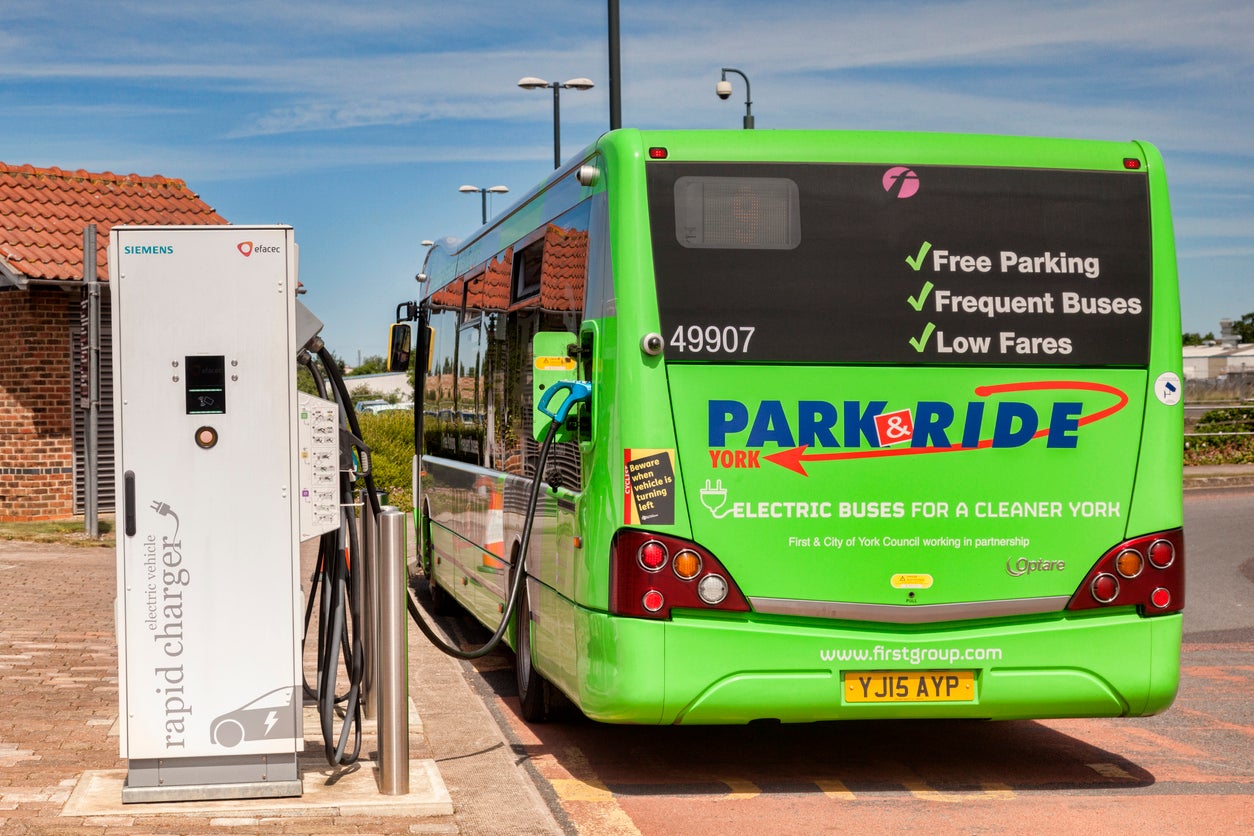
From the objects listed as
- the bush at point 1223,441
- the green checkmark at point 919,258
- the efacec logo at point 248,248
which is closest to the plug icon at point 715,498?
the green checkmark at point 919,258

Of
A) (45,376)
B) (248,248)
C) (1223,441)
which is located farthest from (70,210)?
(1223,441)

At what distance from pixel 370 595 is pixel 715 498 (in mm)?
1693

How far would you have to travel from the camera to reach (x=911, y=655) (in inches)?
274

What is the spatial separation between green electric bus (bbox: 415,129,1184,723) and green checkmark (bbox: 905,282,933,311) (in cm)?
1

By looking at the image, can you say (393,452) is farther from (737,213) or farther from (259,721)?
(259,721)

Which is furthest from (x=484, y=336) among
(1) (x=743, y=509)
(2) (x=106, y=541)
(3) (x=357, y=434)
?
(2) (x=106, y=541)

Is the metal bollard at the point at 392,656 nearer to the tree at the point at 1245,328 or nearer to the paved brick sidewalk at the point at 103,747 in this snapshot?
the paved brick sidewalk at the point at 103,747

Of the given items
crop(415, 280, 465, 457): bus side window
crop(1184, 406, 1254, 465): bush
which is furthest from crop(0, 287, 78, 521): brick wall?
crop(1184, 406, 1254, 465): bush

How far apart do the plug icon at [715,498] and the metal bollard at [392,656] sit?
1.30 meters

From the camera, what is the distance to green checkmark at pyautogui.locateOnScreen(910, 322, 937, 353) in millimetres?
7094

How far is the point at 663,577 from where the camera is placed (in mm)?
6840

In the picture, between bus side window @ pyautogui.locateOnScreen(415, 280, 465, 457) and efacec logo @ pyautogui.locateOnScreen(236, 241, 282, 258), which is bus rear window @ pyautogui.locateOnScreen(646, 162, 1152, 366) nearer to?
efacec logo @ pyautogui.locateOnScreen(236, 241, 282, 258)

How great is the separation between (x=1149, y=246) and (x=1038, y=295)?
1.90 feet

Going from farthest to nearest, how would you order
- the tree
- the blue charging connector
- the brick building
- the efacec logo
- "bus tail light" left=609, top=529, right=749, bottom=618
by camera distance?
the tree < the brick building < the blue charging connector < "bus tail light" left=609, top=529, right=749, bottom=618 < the efacec logo
